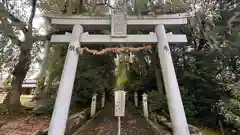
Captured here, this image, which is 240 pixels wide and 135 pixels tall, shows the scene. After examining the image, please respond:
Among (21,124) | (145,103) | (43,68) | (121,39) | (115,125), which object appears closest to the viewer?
(121,39)

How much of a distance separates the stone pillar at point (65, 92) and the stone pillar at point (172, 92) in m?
2.37

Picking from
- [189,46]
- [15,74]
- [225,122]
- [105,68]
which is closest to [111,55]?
[105,68]

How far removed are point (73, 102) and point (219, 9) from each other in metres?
7.18

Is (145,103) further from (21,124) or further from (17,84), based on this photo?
(17,84)

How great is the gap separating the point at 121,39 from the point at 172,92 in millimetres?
2052

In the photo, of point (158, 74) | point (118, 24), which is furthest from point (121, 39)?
point (158, 74)

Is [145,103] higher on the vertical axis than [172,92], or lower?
higher

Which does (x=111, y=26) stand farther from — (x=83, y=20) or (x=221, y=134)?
(x=221, y=134)

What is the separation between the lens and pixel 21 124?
24.8ft

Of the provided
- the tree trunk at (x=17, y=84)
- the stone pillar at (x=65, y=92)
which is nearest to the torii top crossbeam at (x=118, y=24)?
the stone pillar at (x=65, y=92)

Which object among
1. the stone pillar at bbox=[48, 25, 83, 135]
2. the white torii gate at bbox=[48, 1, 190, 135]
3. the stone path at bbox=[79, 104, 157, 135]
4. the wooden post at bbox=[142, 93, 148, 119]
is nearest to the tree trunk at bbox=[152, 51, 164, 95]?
the wooden post at bbox=[142, 93, 148, 119]

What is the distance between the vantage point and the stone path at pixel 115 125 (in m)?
7.11

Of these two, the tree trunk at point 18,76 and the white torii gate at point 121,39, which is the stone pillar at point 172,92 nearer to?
the white torii gate at point 121,39

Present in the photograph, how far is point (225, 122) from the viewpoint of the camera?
9391 millimetres
